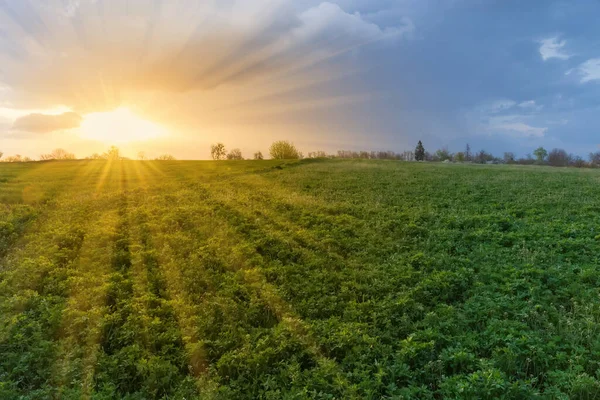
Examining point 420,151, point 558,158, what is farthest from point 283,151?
point 558,158

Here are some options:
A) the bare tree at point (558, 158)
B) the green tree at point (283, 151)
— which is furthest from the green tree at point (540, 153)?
the green tree at point (283, 151)

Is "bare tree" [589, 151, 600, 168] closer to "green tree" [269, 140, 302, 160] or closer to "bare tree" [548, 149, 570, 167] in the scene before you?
"bare tree" [548, 149, 570, 167]

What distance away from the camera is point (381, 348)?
7066mm

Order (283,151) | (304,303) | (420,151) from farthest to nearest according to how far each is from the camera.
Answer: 1. (420,151)
2. (283,151)
3. (304,303)

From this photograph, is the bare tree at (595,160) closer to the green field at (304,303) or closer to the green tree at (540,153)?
the green tree at (540,153)

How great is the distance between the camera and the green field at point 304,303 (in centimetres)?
644

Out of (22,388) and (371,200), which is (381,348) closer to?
(22,388)

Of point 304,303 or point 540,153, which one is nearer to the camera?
point 304,303

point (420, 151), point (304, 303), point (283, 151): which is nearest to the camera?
point (304, 303)

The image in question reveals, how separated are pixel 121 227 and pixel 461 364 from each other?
511 inches

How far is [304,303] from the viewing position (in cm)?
884

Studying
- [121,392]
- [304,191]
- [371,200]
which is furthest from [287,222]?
[121,392]

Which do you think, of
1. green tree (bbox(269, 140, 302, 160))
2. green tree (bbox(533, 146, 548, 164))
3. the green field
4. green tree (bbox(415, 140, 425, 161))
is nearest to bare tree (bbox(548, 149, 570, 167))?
green tree (bbox(533, 146, 548, 164))

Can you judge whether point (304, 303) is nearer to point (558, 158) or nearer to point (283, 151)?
point (283, 151)
